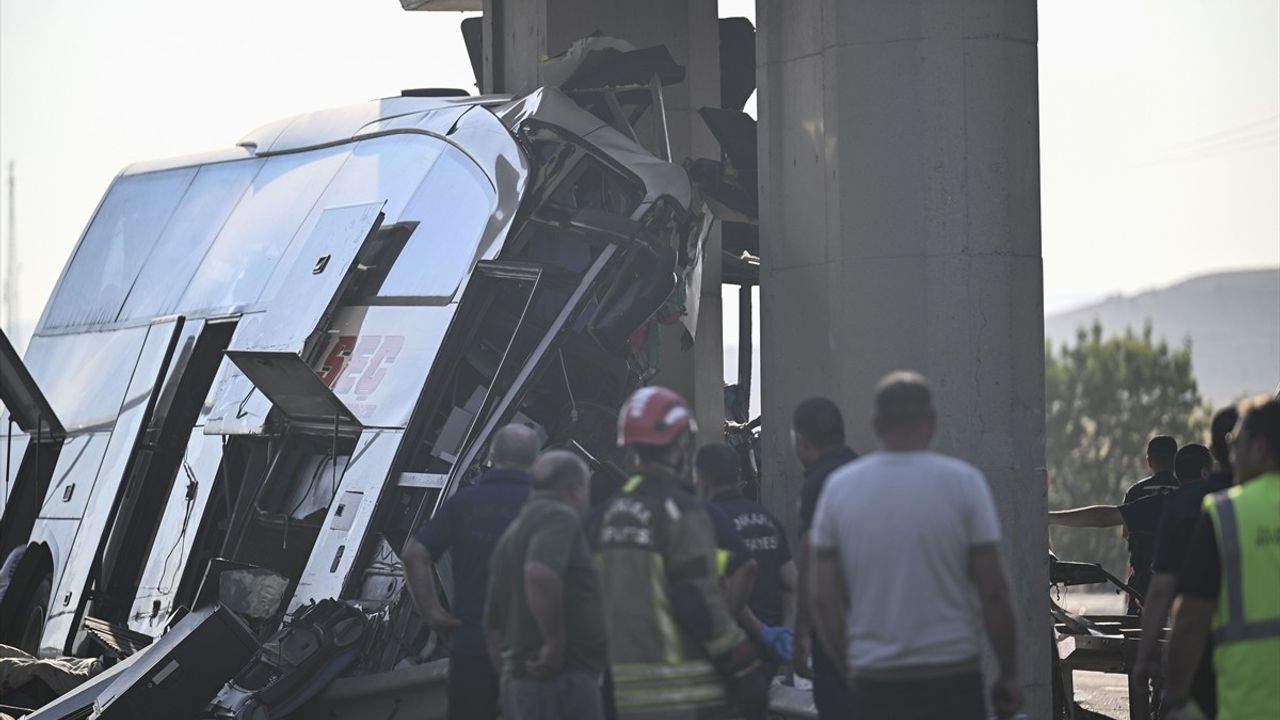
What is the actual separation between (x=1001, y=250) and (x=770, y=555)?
3.49 meters

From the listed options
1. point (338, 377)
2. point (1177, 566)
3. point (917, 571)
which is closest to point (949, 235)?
point (338, 377)

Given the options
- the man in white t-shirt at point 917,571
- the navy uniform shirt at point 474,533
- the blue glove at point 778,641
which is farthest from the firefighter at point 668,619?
the navy uniform shirt at point 474,533

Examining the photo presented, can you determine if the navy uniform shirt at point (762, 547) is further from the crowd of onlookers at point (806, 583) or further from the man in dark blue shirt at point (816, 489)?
the man in dark blue shirt at point (816, 489)

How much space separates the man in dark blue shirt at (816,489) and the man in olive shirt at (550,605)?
0.86m

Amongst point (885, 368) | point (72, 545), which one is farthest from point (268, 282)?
point (885, 368)

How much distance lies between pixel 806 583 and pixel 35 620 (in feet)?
24.8

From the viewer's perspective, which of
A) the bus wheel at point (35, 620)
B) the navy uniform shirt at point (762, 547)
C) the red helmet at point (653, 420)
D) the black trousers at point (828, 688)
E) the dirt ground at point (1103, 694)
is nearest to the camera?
the red helmet at point (653, 420)

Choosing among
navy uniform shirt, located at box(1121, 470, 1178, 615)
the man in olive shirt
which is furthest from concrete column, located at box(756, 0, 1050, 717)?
the man in olive shirt

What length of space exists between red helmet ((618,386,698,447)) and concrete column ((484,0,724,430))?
8511 millimetres

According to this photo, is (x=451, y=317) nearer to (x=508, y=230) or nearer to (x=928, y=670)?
(x=508, y=230)

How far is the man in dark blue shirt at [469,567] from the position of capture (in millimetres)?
8273

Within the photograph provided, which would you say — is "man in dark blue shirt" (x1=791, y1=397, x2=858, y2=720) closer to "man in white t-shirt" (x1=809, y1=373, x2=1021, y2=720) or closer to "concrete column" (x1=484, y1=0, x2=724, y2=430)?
"man in white t-shirt" (x1=809, y1=373, x2=1021, y2=720)

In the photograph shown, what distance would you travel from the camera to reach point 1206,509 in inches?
240

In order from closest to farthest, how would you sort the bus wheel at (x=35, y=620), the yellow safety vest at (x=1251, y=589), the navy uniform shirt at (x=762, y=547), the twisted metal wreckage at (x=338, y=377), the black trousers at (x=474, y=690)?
the yellow safety vest at (x=1251, y=589)
the navy uniform shirt at (x=762, y=547)
the black trousers at (x=474, y=690)
the twisted metal wreckage at (x=338, y=377)
the bus wheel at (x=35, y=620)
